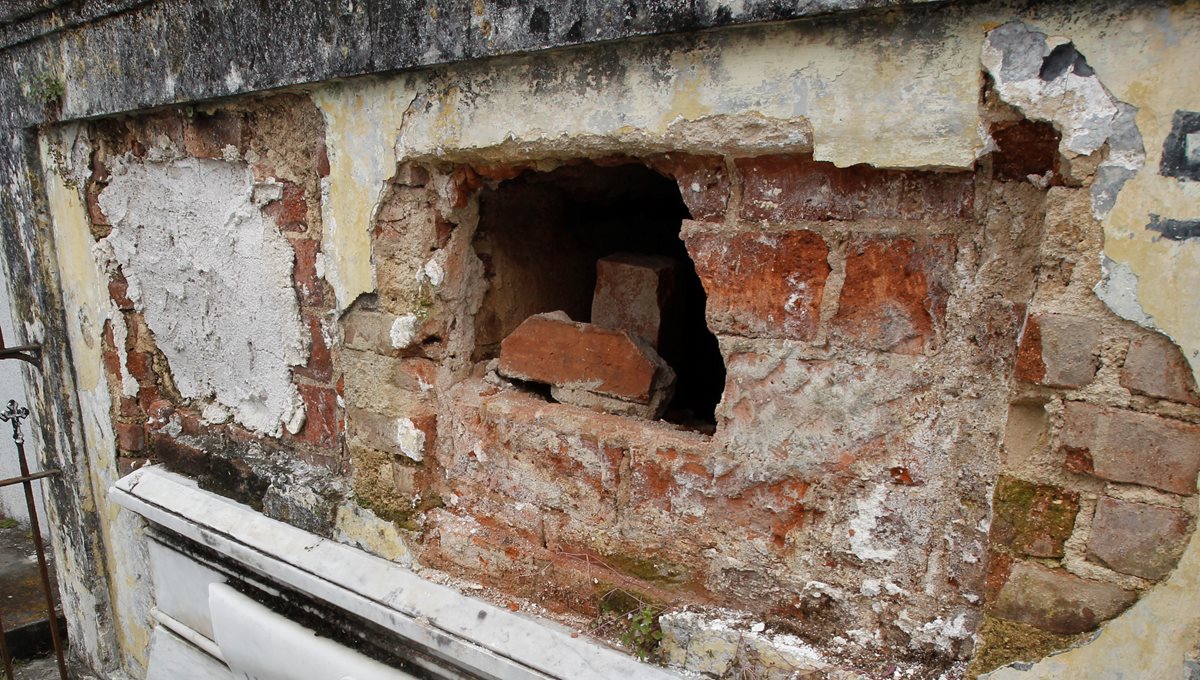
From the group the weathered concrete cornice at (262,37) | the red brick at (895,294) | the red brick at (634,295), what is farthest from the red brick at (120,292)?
the red brick at (895,294)

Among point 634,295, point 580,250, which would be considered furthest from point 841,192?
point 580,250

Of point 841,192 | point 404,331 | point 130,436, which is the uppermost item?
point 841,192

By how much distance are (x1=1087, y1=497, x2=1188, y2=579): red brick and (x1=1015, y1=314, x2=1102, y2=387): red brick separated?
0.61 ft

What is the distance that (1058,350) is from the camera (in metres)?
1.02

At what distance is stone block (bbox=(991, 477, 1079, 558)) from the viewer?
1.08 metres

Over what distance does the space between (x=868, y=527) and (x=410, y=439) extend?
3.48ft

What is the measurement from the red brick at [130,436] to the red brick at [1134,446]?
266 cm

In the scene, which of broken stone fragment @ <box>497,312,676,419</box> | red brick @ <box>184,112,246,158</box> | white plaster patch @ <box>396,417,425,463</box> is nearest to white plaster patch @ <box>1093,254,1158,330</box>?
broken stone fragment @ <box>497,312,676,419</box>

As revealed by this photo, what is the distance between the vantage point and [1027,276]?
3.63 ft

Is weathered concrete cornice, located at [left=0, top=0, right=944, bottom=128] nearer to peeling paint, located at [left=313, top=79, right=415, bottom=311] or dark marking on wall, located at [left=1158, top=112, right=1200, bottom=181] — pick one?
peeling paint, located at [left=313, top=79, right=415, bottom=311]

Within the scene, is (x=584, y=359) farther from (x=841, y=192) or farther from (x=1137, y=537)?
(x=1137, y=537)

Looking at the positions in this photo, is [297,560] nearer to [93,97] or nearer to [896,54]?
[93,97]

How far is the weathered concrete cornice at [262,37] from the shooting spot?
4.01 ft

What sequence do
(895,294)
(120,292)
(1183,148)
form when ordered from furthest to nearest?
(120,292) → (895,294) → (1183,148)
